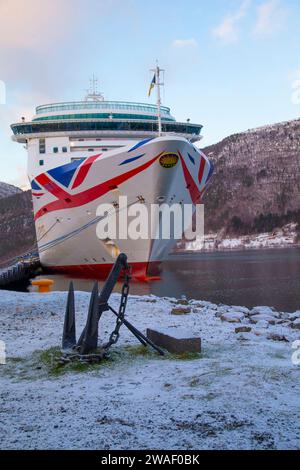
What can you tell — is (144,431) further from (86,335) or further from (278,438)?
(86,335)

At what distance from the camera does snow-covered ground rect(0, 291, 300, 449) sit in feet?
13.2

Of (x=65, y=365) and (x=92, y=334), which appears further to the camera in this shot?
(x=92, y=334)

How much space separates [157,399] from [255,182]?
14581 centimetres

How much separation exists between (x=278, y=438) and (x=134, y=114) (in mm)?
28662

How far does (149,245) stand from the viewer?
2302cm

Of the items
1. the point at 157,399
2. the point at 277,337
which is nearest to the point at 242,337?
the point at 277,337

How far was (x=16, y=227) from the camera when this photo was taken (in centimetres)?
11438

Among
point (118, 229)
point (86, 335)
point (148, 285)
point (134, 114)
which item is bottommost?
point (148, 285)

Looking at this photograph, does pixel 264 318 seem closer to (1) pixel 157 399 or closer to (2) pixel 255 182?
(1) pixel 157 399

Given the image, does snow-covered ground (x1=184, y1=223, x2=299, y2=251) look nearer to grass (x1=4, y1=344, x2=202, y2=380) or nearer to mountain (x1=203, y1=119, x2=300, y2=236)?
mountain (x1=203, y1=119, x2=300, y2=236)

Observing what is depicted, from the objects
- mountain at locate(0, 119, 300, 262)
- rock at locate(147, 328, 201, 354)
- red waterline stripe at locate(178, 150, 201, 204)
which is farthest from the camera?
mountain at locate(0, 119, 300, 262)

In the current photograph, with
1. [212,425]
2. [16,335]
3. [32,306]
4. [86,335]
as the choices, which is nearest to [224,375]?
[212,425]

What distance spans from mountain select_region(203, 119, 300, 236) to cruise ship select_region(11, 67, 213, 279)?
90177 millimetres

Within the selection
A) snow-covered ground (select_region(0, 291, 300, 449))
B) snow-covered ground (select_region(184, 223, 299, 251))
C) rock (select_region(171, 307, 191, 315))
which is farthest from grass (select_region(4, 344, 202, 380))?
snow-covered ground (select_region(184, 223, 299, 251))
